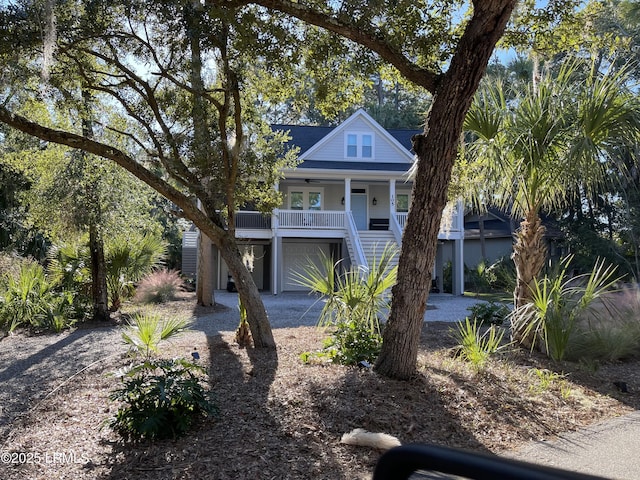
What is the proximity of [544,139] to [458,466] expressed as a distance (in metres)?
7.11

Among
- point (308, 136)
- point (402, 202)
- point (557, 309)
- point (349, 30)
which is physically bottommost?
point (557, 309)

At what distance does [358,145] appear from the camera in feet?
70.7

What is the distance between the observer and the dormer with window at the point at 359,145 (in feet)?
70.5

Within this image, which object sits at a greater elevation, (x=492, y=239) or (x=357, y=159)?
(x=357, y=159)

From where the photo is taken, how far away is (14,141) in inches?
490

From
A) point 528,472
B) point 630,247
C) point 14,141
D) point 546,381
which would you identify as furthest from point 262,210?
point 630,247

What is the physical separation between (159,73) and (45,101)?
2494 millimetres

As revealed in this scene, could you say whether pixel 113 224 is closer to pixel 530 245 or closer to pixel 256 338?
pixel 256 338

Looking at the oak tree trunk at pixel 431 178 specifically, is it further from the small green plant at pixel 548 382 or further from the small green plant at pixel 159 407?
the small green plant at pixel 159 407

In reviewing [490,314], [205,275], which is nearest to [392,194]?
[205,275]

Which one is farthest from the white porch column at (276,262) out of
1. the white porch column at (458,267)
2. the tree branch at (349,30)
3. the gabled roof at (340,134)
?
Answer: the tree branch at (349,30)

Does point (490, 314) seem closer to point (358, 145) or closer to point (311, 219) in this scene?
point (311, 219)

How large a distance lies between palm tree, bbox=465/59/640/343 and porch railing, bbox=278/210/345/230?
40.0 ft

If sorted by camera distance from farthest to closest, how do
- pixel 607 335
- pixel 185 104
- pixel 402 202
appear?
pixel 402 202 < pixel 185 104 < pixel 607 335
